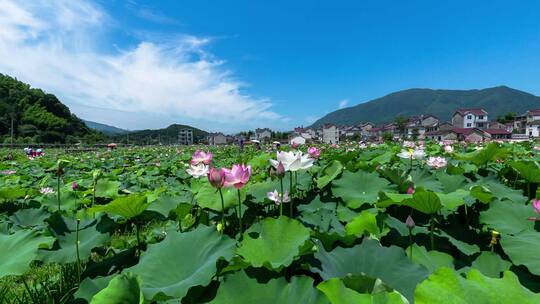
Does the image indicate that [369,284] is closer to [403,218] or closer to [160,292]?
[160,292]

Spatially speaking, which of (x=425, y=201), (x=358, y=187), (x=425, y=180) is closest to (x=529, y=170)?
(x=425, y=180)

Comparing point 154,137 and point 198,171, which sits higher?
point 198,171

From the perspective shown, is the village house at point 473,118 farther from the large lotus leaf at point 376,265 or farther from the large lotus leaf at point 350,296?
the large lotus leaf at point 350,296

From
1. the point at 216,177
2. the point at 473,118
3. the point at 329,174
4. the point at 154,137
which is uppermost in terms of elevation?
the point at 473,118

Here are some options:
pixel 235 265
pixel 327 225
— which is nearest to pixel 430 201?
pixel 327 225

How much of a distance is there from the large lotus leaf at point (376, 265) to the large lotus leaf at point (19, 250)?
0.90 m

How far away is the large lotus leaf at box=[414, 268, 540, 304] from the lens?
64cm

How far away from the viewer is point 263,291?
0.79 m

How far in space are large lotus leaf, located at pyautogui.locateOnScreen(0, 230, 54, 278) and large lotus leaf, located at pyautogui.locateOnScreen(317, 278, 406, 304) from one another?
91 centimetres

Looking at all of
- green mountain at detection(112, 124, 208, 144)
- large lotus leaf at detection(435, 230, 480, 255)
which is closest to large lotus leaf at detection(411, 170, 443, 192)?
large lotus leaf at detection(435, 230, 480, 255)

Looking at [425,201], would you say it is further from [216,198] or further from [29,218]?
[29,218]

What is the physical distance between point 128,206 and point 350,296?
1117mm

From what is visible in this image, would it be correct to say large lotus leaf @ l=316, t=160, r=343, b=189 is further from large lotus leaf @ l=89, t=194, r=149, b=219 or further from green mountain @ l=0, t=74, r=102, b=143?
green mountain @ l=0, t=74, r=102, b=143

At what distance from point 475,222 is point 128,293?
1632mm
